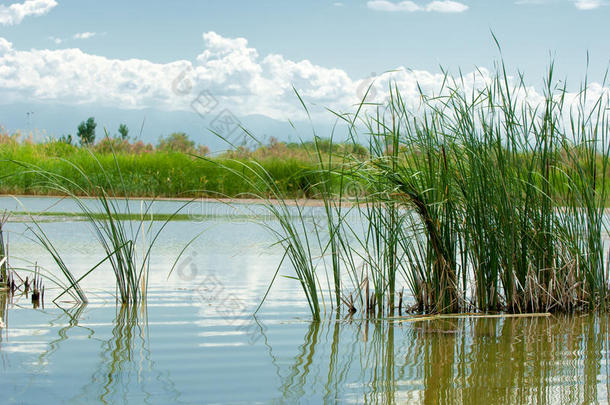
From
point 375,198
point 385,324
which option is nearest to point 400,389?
point 385,324

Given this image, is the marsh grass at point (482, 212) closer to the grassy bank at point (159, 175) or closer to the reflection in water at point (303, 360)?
the reflection in water at point (303, 360)

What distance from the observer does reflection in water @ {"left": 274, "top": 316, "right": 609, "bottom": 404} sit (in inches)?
80.9

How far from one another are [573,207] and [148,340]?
2.12 m

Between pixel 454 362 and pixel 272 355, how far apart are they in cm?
68

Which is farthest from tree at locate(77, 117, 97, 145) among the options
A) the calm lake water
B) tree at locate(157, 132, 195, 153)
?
the calm lake water

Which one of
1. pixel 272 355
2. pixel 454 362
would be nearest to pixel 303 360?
pixel 272 355

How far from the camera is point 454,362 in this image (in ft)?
7.88

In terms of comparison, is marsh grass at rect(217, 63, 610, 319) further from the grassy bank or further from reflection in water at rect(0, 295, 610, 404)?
the grassy bank

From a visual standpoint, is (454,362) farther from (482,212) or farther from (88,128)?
(88,128)

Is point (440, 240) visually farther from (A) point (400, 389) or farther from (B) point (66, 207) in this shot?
(B) point (66, 207)

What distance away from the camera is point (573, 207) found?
321 centimetres

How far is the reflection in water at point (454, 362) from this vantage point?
6.74 ft

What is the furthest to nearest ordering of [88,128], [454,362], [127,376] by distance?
[88,128] → [454,362] → [127,376]

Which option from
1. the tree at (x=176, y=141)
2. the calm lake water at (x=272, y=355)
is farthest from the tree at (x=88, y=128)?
the calm lake water at (x=272, y=355)
